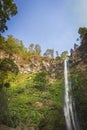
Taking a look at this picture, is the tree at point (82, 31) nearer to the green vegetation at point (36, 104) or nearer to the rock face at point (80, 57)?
the rock face at point (80, 57)

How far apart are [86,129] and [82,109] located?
10.2ft

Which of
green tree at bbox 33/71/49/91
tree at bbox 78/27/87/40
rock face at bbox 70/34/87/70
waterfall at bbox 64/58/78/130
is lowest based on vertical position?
waterfall at bbox 64/58/78/130

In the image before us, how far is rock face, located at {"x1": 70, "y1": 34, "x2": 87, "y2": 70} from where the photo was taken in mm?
41375

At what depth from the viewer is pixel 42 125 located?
26.0m

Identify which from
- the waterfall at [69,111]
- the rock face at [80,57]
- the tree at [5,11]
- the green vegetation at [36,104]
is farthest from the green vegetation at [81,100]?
the tree at [5,11]

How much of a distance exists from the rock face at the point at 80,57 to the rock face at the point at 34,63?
4.34m

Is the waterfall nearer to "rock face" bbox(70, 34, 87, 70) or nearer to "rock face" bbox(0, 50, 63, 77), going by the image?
"rock face" bbox(70, 34, 87, 70)

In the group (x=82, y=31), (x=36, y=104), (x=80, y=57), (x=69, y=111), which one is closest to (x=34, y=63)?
(x=82, y=31)

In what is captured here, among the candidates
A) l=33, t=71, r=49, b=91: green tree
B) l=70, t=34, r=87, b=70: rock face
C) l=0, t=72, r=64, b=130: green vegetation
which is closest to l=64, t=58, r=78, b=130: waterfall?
l=0, t=72, r=64, b=130: green vegetation

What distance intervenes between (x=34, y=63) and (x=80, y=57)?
13556 mm

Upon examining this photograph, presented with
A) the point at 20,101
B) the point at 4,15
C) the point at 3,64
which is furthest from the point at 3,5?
the point at 20,101

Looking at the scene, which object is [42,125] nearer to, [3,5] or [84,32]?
[3,5]

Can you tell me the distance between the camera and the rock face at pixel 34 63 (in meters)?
51.1

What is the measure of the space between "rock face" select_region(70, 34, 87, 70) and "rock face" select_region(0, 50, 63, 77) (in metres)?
4.34
